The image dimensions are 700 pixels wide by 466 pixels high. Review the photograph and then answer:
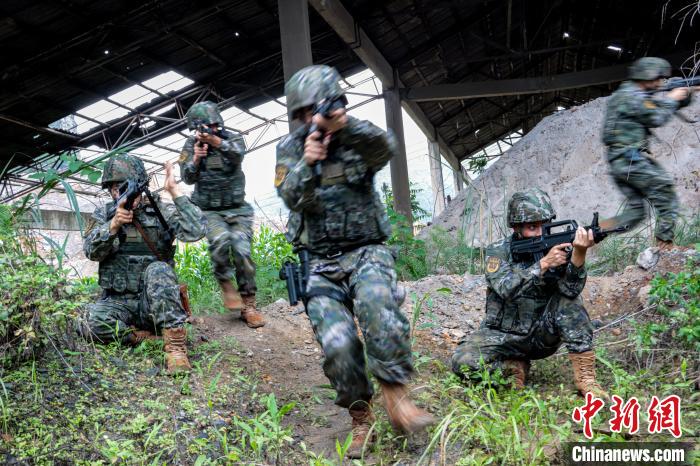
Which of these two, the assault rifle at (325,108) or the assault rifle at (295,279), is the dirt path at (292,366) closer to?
the assault rifle at (295,279)

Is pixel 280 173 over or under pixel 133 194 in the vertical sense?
under

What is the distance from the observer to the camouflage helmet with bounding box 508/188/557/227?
12.5 feet

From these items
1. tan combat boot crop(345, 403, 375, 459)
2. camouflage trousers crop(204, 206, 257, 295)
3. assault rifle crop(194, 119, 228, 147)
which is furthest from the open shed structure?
tan combat boot crop(345, 403, 375, 459)

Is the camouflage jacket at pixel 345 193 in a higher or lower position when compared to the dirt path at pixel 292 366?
higher

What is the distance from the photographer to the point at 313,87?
3156 millimetres

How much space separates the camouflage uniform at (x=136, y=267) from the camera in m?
4.12

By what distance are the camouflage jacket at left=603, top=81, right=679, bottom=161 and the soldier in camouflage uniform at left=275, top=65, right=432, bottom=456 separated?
2599 millimetres

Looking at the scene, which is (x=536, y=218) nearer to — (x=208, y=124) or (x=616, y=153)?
(x=616, y=153)

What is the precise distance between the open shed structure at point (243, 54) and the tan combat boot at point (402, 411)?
15.7 feet

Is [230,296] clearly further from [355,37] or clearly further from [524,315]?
[355,37]

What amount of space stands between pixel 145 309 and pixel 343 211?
179 centimetres

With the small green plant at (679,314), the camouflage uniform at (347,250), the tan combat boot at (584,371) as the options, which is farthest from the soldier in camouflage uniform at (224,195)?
the small green plant at (679,314)

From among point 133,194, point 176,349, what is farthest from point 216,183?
point 176,349

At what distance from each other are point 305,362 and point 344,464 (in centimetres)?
182
